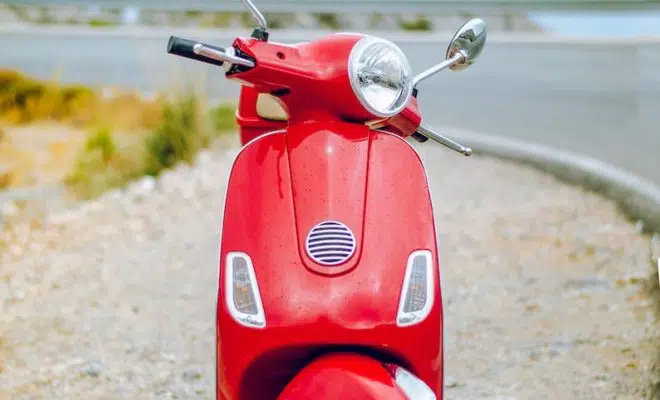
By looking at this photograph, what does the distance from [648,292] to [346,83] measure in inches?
82.2

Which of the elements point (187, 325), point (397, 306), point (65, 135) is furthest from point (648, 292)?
point (65, 135)

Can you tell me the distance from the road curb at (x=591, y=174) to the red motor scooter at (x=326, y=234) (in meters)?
2.58

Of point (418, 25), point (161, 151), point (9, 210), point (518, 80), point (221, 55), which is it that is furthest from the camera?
point (418, 25)

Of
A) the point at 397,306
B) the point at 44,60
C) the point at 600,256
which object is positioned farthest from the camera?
the point at 44,60

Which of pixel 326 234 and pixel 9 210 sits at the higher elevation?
pixel 326 234

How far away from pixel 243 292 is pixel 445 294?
6.60 feet

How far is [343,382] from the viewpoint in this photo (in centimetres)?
203

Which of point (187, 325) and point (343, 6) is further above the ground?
point (343, 6)

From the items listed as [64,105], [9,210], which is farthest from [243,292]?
[64,105]

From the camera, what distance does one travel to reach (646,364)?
3.27 metres

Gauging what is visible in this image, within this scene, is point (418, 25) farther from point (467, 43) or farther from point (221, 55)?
point (221, 55)

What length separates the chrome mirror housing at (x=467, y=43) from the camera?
8.57ft

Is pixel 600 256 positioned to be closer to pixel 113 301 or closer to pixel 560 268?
pixel 560 268

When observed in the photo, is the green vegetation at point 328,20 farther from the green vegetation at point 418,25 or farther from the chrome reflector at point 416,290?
the chrome reflector at point 416,290
